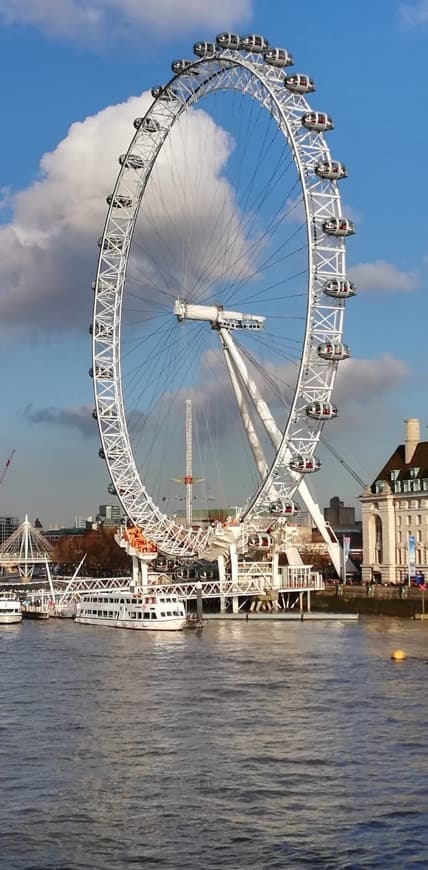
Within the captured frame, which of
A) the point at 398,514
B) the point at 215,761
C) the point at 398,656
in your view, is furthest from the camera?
Result: the point at 398,514

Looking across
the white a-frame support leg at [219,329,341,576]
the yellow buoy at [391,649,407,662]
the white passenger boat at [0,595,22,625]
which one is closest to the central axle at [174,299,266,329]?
the white a-frame support leg at [219,329,341,576]

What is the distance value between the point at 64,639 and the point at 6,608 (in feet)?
40.6

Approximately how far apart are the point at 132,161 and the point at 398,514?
26856mm

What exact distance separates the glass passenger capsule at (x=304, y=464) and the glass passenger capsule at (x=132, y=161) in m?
17.9

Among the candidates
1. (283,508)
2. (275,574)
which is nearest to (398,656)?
(283,508)

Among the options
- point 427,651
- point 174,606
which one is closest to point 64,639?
point 174,606

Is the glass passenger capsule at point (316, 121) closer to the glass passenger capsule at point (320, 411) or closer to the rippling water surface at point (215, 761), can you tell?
the glass passenger capsule at point (320, 411)

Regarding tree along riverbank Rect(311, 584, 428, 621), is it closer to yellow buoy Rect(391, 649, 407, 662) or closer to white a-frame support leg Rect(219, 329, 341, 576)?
white a-frame support leg Rect(219, 329, 341, 576)

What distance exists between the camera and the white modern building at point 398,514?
7494 centimetres

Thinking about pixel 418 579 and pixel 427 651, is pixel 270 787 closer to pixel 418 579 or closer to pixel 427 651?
pixel 427 651

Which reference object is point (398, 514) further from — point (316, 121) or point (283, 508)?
point (316, 121)

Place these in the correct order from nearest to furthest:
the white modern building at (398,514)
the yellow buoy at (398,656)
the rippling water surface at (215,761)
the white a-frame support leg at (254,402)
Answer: the rippling water surface at (215,761), the yellow buoy at (398,656), the white a-frame support leg at (254,402), the white modern building at (398,514)

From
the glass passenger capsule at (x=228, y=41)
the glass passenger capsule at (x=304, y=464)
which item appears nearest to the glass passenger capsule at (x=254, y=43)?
the glass passenger capsule at (x=228, y=41)

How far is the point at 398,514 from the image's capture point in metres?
77.2
